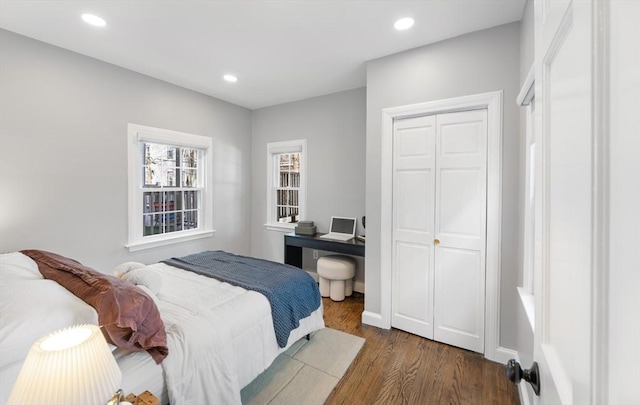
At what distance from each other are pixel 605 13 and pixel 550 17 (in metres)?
0.40

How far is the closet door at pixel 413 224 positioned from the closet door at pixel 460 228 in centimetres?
8

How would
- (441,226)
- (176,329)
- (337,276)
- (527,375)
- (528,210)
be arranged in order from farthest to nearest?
(337,276), (441,226), (528,210), (176,329), (527,375)

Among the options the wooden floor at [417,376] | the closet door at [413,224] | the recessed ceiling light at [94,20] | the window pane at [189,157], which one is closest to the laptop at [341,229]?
the closet door at [413,224]

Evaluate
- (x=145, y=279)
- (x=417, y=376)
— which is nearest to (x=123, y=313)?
(x=145, y=279)

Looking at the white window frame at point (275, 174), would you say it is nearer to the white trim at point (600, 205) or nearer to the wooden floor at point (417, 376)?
the wooden floor at point (417, 376)

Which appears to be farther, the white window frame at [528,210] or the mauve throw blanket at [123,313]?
the white window frame at [528,210]

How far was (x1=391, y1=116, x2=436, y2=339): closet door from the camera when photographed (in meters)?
2.53

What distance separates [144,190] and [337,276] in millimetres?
2620

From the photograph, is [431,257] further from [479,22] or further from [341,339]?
[479,22]

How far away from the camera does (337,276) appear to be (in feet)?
11.1

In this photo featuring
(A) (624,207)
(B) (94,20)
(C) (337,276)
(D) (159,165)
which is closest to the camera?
(A) (624,207)

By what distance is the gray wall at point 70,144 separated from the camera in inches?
90.9

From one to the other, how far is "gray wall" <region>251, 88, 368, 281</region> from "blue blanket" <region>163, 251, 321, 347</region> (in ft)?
4.82

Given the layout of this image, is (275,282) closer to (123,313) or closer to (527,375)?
(123,313)
